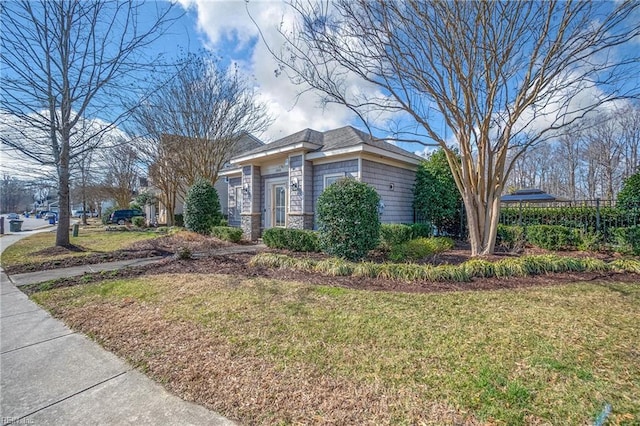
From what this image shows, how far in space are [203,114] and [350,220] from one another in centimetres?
1240

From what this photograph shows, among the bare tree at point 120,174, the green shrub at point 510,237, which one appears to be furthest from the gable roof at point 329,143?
the bare tree at point 120,174

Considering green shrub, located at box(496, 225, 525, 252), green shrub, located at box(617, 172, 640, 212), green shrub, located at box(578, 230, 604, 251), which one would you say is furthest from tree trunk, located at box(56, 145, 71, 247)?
green shrub, located at box(617, 172, 640, 212)

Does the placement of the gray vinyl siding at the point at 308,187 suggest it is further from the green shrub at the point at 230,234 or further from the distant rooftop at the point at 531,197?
the distant rooftop at the point at 531,197

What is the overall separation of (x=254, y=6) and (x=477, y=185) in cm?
703

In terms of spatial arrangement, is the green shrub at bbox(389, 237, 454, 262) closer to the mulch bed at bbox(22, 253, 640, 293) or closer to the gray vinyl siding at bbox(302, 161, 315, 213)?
the mulch bed at bbox(22, 253, 640, 293)

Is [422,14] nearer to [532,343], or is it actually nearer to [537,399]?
[532,343]

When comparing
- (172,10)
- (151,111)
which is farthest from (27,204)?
(172,10)

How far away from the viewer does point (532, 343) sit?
9.71ft

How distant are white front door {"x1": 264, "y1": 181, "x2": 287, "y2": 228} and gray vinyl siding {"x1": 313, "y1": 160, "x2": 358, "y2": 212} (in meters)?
2.01

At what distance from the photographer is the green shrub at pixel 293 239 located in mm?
8898

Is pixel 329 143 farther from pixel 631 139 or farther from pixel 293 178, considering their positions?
pixel 631 139

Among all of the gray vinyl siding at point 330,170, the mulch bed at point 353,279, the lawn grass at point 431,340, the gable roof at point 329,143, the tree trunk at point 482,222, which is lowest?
the lawn grass at point 431,340

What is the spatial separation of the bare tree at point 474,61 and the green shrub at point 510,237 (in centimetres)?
220

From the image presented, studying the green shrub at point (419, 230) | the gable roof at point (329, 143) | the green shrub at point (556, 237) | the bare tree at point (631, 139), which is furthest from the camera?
the bare tree at point (631, 139)
